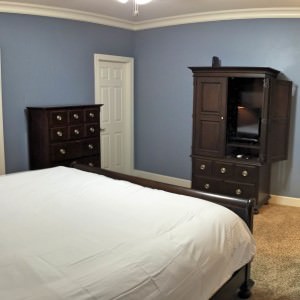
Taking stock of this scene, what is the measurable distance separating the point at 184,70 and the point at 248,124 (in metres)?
1.35

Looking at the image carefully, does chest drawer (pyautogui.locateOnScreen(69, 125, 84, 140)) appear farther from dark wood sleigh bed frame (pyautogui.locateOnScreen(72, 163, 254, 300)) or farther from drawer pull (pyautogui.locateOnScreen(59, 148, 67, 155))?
dark wood sleigh bed frame (pyautogui.locateOnScreen(72, 163, 254, 300))

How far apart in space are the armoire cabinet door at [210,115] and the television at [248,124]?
34cm

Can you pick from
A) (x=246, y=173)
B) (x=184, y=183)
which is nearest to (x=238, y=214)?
(x=246, y=173)

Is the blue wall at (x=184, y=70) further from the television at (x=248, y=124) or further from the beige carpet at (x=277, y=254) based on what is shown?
the beige carpet at (x=277, y=254)

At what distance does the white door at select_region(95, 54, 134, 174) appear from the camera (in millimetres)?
5398

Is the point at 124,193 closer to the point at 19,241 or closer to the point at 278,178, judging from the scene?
the point at 19,241

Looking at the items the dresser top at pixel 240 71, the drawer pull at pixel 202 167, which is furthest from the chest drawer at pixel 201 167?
the dresser top at pixel 240 71

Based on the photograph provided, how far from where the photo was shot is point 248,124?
451cm

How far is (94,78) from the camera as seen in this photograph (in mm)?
5227

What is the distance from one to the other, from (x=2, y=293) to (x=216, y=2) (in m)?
3.88

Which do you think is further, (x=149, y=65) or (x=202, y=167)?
(x=149, y=65)

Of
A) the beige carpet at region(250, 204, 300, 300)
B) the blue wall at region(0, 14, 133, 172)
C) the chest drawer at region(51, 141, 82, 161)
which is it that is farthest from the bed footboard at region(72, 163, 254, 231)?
the blue wall at region(0, 14, 133, 172)

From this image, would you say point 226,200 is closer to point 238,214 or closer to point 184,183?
point 238,214

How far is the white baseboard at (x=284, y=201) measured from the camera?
4637 millimetres
